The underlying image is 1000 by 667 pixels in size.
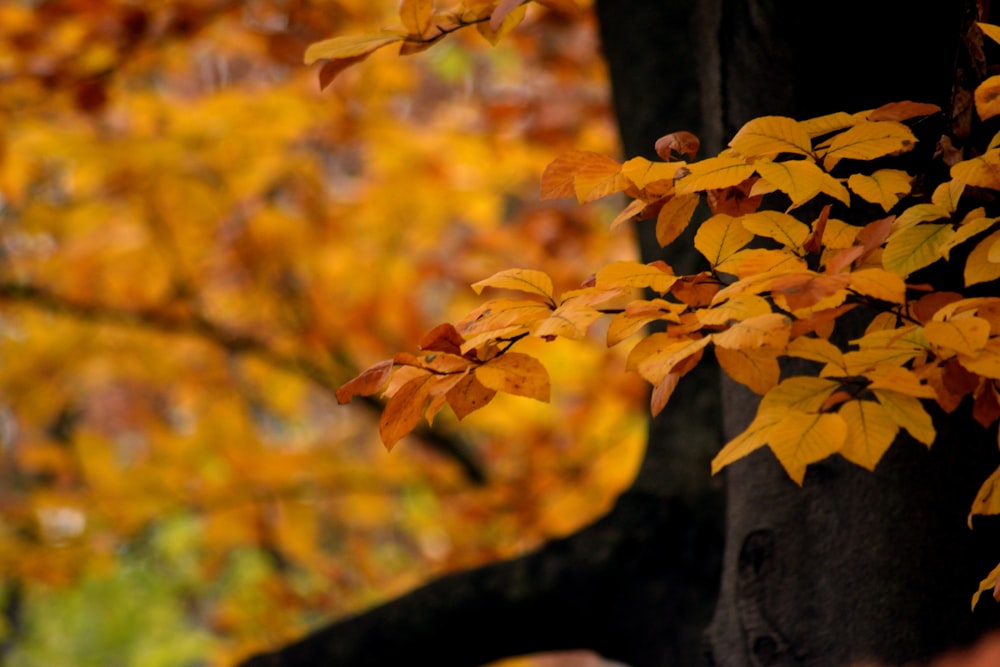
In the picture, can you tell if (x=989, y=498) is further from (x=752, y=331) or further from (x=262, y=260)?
(x=262, y=260)

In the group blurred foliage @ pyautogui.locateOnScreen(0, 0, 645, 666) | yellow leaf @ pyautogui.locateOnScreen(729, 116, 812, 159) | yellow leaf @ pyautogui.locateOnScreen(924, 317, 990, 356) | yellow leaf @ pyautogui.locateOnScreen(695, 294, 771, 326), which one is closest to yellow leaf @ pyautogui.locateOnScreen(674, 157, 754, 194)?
yellow leaf @ pyautogui.locateOnScreen(729, 116, 812, 159)

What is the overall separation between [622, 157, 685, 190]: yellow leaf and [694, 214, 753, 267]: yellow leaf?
6 centimetres

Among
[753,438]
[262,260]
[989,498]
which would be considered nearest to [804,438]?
[753,438]

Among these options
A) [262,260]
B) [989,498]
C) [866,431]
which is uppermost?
[866,431]

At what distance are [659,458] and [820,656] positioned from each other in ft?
2.10

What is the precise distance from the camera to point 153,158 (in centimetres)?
358

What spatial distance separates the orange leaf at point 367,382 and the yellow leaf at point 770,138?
381mm

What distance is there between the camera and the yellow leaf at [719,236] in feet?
3.15

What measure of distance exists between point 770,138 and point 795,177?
0.15 feet

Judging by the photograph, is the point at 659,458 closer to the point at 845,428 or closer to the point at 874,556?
the point at 874,556

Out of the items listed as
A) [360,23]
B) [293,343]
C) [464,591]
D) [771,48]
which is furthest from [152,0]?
[771,48]

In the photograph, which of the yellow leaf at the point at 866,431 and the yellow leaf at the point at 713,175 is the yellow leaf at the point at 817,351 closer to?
the yellow leaf at the point at 866,431

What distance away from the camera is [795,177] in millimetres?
896

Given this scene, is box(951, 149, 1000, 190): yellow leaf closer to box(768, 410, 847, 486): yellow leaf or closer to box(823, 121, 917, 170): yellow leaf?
box(823, 121, 917, 170): yellow leaf
